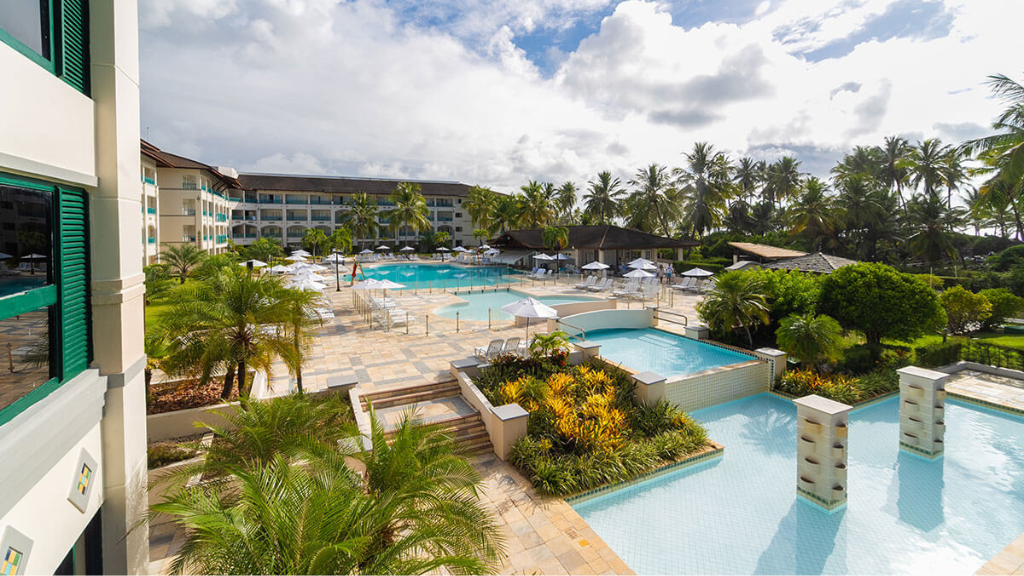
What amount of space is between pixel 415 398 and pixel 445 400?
0.71 metres

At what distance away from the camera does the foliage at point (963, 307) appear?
16.7 metres

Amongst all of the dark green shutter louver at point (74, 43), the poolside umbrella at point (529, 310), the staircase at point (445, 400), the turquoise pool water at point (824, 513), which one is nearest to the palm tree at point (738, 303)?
the turquoise pool water at point (824, 513)

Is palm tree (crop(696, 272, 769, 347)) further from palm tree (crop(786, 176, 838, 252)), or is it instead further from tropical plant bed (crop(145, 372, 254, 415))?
palm tree (crop(786, 176, 838, 252))

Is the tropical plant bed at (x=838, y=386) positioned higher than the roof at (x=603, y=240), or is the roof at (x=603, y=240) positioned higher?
the roof at (x=603, y=240)

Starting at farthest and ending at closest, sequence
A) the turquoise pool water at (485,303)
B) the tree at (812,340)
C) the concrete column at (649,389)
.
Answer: the turquoise pool water at (485,303) → the tree at (812,340) → the concrete column at (649,389)

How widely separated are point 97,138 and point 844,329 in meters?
18.4

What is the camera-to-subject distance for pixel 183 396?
10617 mm

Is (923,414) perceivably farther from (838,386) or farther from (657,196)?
(657,196)

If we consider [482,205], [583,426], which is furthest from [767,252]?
[482,205]

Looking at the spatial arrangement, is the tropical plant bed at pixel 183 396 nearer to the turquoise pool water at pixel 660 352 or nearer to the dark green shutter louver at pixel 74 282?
the dark green shutter louver at pixel 74 282

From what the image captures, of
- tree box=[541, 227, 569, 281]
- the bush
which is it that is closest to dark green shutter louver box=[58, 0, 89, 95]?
the bush

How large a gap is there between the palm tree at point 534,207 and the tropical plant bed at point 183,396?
4322 centimetres

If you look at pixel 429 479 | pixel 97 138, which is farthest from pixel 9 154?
pixel 429 479

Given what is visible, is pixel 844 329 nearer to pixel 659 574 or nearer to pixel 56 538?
pixel 659 574
